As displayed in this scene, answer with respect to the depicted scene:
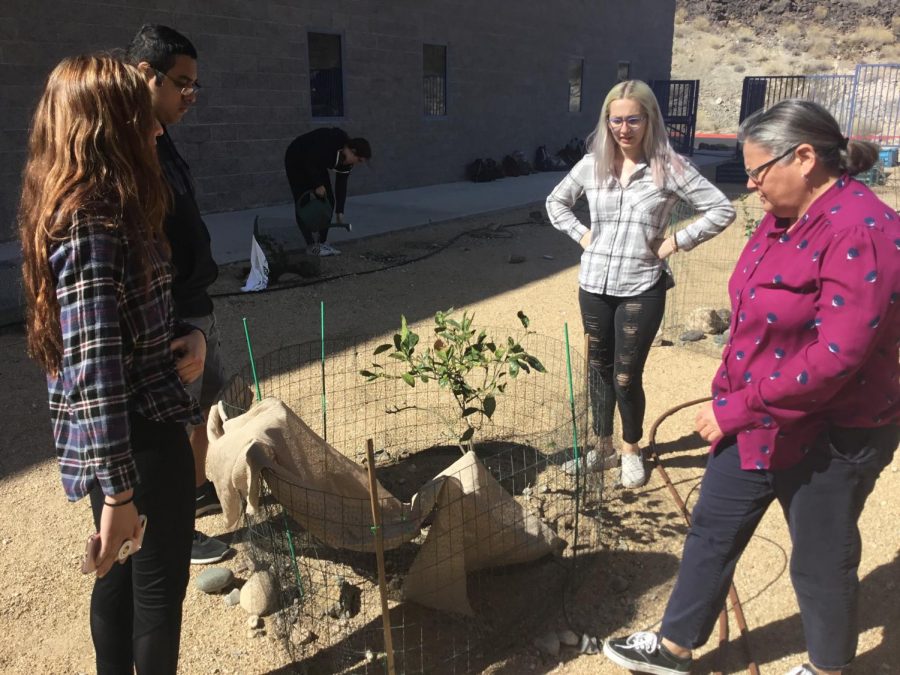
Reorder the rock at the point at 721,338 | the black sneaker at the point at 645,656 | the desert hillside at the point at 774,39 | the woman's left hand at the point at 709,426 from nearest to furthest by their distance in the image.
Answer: the woman's left hand at the point at 709,426
the black sneaker at the point at 645,656
the rock at the point at 721,338
the desert hillside at the point at 774,39

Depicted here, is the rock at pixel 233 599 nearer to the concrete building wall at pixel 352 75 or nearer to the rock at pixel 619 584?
the rock at pixel 619 584

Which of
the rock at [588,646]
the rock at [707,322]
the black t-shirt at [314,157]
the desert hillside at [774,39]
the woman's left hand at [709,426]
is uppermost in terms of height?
the desert hillside at [774,39]

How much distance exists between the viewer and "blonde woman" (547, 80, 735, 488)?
2953mm

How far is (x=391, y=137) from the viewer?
12.5m

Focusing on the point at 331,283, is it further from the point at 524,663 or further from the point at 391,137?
the point at 391,137

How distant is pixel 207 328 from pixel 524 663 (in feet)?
5.20

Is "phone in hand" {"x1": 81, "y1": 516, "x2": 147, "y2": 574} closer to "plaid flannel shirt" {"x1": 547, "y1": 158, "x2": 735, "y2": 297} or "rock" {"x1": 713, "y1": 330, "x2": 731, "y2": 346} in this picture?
"plaid flannel shirt" {"x1": 547, "y1": 158, "x2": 735, "y2": 297}

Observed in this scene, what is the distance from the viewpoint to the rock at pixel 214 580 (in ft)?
9.05

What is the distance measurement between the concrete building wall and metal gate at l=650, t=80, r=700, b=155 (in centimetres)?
258

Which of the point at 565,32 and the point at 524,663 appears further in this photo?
the point at 565,32

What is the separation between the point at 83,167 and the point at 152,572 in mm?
930

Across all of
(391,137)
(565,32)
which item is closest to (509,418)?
(391,137)

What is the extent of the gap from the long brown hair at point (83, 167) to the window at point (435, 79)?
1227 centimetres

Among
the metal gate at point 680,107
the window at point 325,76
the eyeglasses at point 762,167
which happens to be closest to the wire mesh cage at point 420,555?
Result: the eyeglasses at point 762,167
